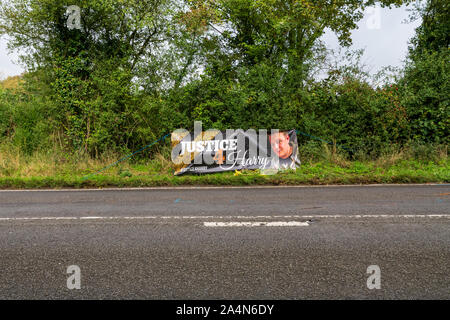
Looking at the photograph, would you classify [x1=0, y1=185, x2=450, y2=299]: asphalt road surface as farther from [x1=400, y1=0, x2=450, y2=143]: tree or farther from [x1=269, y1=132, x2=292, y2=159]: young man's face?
[x1=400, y1=0, x2=450, y2=143]: tree

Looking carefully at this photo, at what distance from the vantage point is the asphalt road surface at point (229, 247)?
3328 mm

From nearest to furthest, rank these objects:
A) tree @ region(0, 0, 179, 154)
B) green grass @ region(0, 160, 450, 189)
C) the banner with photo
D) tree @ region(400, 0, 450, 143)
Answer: green grass @ region(0, 160, 450, 189), the banner with photo, tree @ region(400, 0, 450, 143), tree @ region(0, 0, 179, 154)

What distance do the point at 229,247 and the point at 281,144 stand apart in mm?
7809

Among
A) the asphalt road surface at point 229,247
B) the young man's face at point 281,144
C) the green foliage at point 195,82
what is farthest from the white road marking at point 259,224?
the green foliage at point 195,82

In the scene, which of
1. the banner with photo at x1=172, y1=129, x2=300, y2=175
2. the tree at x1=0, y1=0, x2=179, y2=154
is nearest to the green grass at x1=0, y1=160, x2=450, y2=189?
the banner with photo at x1=172, y1=129, x2=300, y2=175

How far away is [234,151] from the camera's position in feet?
37.8

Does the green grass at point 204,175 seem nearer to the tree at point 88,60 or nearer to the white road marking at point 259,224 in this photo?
the tree at point 88,60

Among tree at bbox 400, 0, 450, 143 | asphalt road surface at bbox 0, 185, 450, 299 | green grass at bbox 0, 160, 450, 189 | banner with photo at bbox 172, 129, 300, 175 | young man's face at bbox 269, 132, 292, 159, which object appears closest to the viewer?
asphalt road surface at bbox 0, 185, 450, 299

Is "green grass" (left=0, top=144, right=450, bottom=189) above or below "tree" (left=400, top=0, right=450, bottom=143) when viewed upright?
below

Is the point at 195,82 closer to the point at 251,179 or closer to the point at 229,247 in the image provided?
the point at 251,179

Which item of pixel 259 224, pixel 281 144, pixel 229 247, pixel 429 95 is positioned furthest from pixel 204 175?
pixel 429 95

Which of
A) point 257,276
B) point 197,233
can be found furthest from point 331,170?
point 257,276

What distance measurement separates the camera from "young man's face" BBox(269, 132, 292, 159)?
11.6 meters
